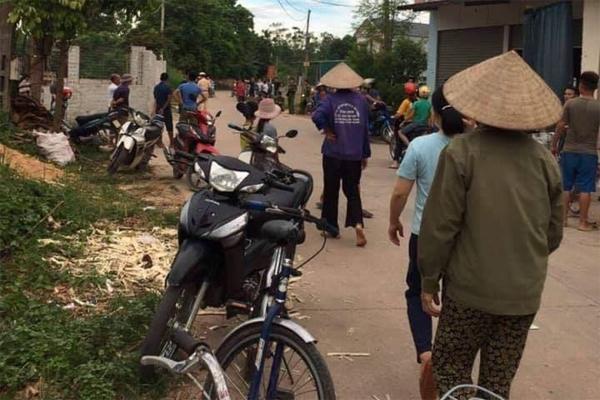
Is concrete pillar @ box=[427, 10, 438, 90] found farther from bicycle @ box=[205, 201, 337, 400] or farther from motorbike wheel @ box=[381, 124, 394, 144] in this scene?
bicycle @ box=[205, 201, 337, 400]

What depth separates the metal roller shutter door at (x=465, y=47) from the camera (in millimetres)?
16875

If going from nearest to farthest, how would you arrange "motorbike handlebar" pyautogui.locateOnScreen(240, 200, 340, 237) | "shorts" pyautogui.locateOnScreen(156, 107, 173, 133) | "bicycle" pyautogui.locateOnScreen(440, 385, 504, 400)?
"bicycle" pyautogui.locateOnScreen(440, 385, 504, 400), "motorbike handlebar" pyautogui.locateOnScreen(240, 200, 340, 237), "shorts" pyautogui.locateOnScreen(156, 107, 173, 133)

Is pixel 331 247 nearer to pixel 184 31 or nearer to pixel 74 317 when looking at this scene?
pixel 74 317

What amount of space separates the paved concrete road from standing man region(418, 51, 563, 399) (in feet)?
4.23

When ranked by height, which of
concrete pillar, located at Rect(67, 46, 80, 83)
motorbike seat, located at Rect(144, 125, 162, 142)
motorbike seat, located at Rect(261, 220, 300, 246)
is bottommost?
motorbike seat, located at Rect(261, 220, 300, 246)

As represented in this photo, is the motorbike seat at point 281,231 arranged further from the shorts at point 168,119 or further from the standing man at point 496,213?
the shorts at point 168,119

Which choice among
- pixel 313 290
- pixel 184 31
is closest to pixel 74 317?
pixel 313 290

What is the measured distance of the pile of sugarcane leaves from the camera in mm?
3867

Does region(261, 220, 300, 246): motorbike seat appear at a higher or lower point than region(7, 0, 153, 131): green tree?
lower

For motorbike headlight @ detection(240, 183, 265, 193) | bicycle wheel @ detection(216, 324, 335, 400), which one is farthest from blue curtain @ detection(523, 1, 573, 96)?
bicycle wheel @ detection(216, 324, 335, 400)

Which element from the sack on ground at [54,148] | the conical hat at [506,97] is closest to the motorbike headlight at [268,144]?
the conical hat at [506,97]

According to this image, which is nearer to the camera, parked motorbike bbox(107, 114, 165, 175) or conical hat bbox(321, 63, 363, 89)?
conical hat bbox(321, 63, 363, 89)

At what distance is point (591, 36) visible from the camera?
41.5ft

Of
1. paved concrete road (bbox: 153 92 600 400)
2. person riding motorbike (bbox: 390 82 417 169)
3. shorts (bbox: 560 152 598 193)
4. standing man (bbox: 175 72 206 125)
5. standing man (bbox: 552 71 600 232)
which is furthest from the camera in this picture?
standing man (bbox: 175 72 206 125)
